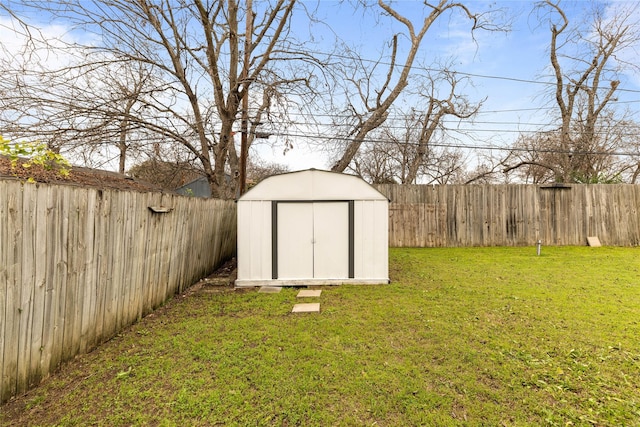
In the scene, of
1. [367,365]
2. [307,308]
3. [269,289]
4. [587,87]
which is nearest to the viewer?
[367,365]

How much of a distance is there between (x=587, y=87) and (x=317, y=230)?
14.8 metres

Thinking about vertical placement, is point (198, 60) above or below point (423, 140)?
below

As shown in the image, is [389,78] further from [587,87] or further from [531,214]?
[587,87]

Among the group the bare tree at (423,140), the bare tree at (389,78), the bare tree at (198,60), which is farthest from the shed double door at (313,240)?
the bare tree at (423,140)

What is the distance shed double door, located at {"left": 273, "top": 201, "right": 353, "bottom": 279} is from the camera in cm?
547

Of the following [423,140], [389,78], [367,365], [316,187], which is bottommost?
[367,365]

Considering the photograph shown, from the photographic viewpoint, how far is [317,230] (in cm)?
552

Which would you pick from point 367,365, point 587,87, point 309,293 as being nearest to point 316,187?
point 309,293

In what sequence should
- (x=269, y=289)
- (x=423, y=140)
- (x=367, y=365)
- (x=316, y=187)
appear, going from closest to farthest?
(x=367, y=365) → (x=269, y=289) → (x=316, y=187) → (x=423, y=140)

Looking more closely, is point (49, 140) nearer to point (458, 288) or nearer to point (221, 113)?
point (221, 113)

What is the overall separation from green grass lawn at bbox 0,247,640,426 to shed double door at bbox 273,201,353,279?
80 cm

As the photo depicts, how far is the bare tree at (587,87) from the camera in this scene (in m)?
11.8

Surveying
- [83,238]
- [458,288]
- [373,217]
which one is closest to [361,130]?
[373,217]

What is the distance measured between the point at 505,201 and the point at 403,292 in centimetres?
665
